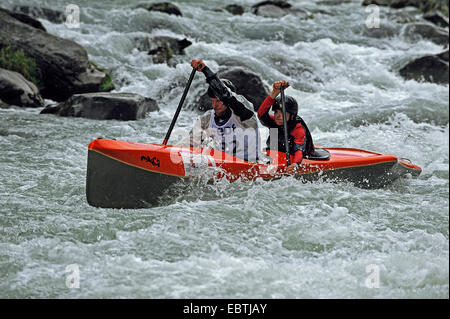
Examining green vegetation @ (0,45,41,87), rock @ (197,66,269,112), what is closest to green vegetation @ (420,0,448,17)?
rock @ (197,66,269,112)

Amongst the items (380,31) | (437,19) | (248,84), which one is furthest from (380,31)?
(248,84)

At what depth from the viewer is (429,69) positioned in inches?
467

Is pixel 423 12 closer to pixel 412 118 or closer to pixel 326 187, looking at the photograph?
pixel 412 118

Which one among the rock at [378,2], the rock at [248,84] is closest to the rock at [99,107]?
the rock at [248,84]

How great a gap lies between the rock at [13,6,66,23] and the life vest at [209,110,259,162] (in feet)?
27.3

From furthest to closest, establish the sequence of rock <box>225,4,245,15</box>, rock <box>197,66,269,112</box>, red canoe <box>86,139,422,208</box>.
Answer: rock <box>225,4,245,15</box> < rock <box>197,66,269,112</box> < red canoe <box>86,139,422,208</box>

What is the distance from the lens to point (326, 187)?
568cm

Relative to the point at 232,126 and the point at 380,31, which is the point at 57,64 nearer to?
the point at 232,126

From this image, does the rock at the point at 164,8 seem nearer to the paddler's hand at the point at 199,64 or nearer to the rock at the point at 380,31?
the rock at the point at 380,31

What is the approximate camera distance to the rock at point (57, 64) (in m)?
9.37

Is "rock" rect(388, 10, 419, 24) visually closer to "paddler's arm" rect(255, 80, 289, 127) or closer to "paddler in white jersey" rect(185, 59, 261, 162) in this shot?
"paddler's arm" rect(255, 80, 289, 127)

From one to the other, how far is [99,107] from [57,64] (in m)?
1.55

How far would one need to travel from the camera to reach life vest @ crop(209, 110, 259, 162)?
527cm

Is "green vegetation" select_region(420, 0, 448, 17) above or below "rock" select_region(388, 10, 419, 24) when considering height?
above
